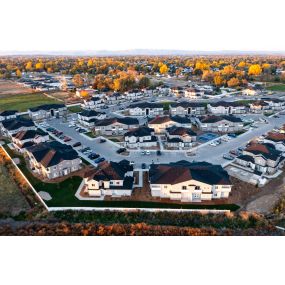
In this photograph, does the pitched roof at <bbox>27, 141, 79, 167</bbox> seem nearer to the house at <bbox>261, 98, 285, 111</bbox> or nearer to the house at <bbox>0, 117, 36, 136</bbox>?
the house at <bbox>0, 117, 36, 136</bbox>


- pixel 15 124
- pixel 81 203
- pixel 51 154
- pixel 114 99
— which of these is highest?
pixel 51 154

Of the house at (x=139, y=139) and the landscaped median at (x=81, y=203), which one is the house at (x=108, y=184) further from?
the house at (x=139, y=139)

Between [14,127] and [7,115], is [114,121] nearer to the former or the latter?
[14,127]

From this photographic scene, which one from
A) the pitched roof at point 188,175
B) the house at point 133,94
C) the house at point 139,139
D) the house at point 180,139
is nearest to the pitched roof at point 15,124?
the house at point 139,139

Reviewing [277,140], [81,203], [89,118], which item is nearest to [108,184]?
[81,203]

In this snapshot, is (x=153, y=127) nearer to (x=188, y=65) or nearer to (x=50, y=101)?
(x=50, y=101)

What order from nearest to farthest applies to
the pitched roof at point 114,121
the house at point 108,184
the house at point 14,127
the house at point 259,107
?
1. the house at point 108,184
2. the house at point 14,127
3. the pitched roof at point 114,121
4. the house at point 259,107
